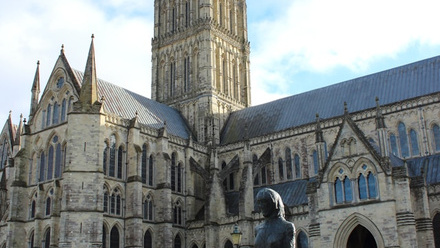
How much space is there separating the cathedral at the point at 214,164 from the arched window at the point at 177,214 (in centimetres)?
8

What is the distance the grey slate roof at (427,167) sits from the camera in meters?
35.9

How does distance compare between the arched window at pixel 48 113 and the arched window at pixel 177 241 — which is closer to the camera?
the arched window at pixel 48 113

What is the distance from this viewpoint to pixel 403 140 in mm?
40656

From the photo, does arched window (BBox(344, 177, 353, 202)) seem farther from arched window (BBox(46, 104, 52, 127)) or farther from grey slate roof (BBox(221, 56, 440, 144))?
arched window (BBox(46, 104, 52, 127))

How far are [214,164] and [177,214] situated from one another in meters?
5.22

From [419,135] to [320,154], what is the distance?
8.48 meters

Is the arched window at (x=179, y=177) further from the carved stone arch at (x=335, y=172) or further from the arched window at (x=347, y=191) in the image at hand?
the arched window at (x=347, y=191)

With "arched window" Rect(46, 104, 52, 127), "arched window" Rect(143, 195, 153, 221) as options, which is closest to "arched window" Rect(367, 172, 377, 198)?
"arched window" Rect(143, 195, 153, 221)

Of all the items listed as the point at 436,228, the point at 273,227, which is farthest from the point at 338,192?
the point at 273,227

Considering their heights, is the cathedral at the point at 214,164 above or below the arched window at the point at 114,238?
above

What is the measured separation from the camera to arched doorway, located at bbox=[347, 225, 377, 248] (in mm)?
32812

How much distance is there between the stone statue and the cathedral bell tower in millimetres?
41293

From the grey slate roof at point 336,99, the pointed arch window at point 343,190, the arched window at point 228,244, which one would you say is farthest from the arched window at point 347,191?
the arched window at point 228,244

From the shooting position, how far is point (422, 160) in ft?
127
